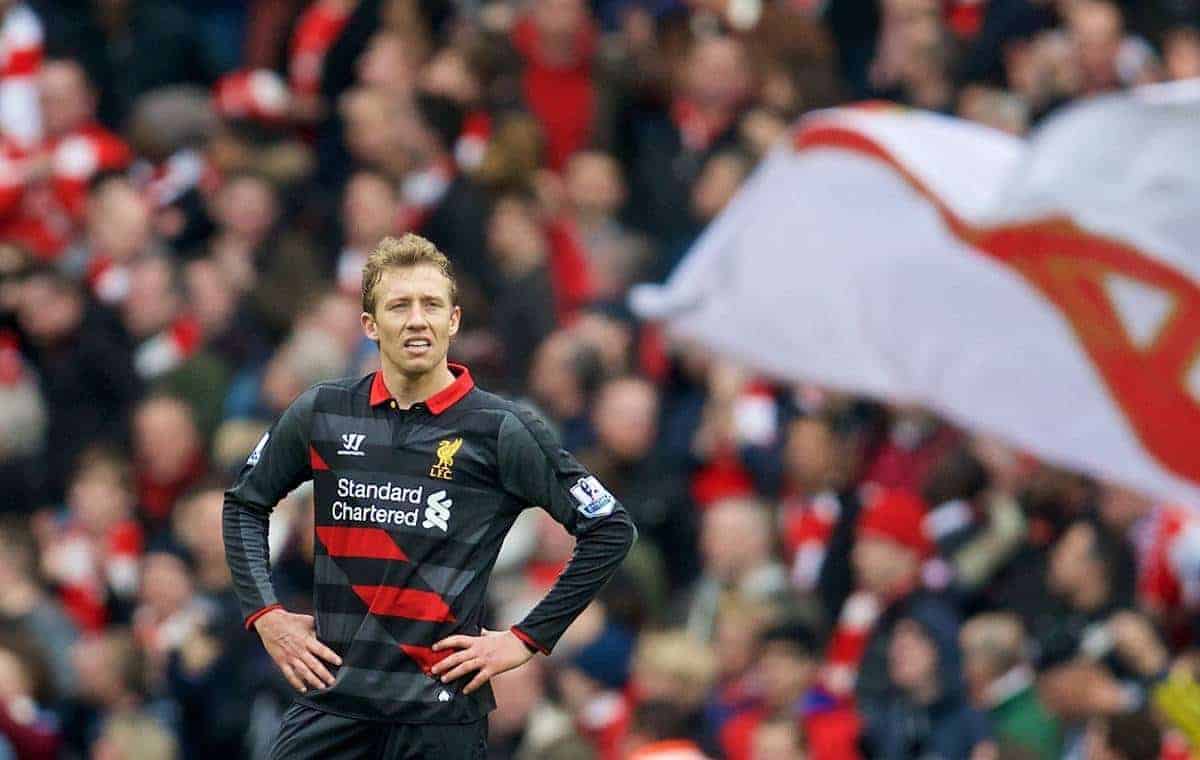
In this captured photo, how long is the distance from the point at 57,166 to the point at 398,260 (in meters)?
8.41

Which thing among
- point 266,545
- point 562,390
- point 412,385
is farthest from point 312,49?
point 412,385

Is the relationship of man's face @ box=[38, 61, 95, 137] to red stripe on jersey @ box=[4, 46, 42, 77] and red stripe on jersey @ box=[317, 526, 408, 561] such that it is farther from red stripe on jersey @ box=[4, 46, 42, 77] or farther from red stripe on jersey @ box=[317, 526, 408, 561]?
red stripe on jersey @ box=[317, 526, 408, 561]

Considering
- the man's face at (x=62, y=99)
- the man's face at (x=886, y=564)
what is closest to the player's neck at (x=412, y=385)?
the man's face at (x=886, y=564)

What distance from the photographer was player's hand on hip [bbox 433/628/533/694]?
6320 mm

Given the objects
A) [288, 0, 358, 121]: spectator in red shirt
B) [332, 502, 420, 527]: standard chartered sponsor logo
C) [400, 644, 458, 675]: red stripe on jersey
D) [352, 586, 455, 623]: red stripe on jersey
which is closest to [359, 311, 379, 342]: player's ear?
[332, 502, 420, 527]: standard chartered sponsor logo

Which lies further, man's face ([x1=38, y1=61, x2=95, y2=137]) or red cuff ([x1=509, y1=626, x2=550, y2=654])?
man's face ([x1=38, y1=61, x2=95, y2=137])

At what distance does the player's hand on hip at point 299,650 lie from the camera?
6395 mm

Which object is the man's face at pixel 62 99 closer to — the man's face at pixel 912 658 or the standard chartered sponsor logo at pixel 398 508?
the man's face at pixel 912 658

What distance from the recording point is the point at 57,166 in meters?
14.4

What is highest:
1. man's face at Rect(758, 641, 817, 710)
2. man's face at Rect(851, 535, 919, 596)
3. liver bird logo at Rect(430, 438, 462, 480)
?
liver bird logo at Rect(430, 438, 462, 480)

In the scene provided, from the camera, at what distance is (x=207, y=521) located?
11.6m

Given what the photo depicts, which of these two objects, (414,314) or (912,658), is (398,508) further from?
(912,658)

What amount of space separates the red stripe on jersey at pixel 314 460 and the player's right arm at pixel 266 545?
0.01m

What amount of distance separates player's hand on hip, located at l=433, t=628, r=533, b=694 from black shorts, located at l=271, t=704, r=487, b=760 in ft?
0.43
